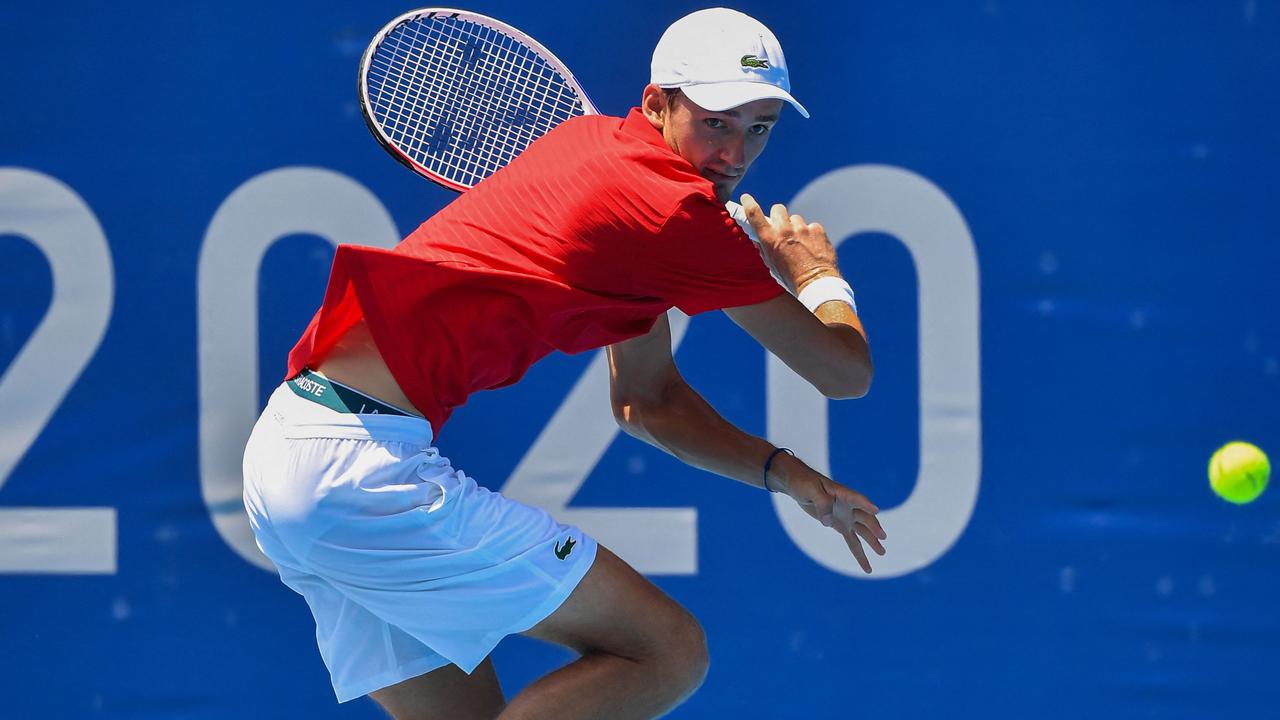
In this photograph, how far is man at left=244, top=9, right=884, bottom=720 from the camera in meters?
2.52

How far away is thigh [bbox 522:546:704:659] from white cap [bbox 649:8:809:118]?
78 centimetres

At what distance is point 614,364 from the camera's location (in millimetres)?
3189

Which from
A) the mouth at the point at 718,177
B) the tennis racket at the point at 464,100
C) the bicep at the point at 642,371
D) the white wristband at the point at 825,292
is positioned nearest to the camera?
the mouth at the point at 718,177

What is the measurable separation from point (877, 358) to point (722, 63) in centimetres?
130

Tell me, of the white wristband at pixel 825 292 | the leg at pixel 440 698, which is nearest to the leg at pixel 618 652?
the leg at pixel 440 698

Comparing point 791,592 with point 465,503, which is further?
point 791,592

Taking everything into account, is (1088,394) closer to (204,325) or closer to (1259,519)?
(1259,519)

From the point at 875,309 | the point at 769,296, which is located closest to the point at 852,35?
the point at 875,309

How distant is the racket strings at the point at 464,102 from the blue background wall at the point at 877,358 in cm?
33

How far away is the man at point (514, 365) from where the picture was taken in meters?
2.52

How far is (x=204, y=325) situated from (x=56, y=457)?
19.3 inches

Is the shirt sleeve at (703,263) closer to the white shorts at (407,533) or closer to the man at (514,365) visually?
the man at (514,365)

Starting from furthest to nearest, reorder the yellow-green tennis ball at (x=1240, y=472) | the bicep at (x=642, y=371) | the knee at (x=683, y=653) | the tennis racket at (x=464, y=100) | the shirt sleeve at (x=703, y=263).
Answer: the yellow-green tennis ball at (x=1240, y=472) < the tennis racket at (x=464, y=100) < the bicep at (x=642, y=371) < the knee at (x=683, y=653) < the shirt sleeve at (x=703, y=263)

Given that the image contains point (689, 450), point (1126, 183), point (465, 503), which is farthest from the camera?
point (1126, 183)
